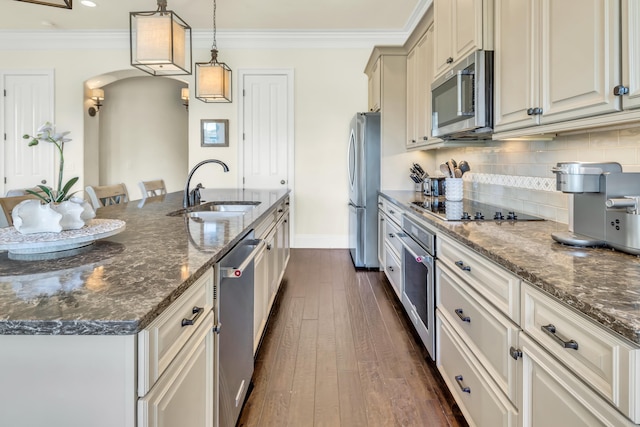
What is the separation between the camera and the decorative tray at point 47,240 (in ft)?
3.54

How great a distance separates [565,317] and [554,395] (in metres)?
0.21

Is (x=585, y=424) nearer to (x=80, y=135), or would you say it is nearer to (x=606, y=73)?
(x=606, y=73)

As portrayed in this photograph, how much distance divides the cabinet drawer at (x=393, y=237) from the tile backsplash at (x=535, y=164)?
673 millimetres

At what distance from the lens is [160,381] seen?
2.65 feet

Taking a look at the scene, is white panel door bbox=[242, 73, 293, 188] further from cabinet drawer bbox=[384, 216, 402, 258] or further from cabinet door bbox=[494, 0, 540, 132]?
cabinet door bbox=[494, 0, 540, 132]

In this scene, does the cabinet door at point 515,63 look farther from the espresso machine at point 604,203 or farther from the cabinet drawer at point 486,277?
the cabinet drawer at point 486,277

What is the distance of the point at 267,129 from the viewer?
5.21 m

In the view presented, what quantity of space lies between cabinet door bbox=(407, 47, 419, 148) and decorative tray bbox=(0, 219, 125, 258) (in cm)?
287

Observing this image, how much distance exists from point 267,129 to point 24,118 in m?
3.37

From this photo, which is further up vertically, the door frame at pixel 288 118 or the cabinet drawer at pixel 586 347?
the door frame at pixel 288 118

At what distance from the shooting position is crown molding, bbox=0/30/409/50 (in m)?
5.07

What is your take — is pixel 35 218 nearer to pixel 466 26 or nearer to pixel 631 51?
pixel 631 51

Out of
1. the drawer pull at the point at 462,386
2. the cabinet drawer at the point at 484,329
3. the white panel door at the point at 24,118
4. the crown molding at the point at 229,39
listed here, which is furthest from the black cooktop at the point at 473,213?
the white panel door at the point at 24,118

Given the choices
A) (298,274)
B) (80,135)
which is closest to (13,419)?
(298,274)
